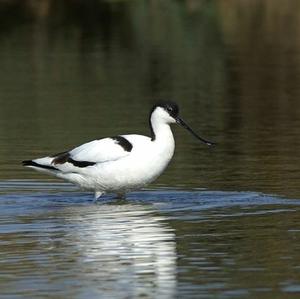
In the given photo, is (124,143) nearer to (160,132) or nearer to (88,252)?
(160,132)

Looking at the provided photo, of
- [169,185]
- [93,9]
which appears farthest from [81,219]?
[93,9]

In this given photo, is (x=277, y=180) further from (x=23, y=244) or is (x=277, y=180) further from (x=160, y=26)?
(x=160, y=26)

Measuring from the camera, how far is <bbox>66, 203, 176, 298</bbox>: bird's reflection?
9.15 meters

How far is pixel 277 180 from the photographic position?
556 inches

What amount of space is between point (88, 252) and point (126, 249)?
270mm

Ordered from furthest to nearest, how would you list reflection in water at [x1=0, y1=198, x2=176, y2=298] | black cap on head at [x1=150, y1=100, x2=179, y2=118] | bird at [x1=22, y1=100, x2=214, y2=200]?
black cap on head at [x1=150, y1=100, x2=179, y2=118], bird at [x1=22, y1=100, x2=214, y2=200], reflection in water at [x1=0, y1=198, x2=176, y2=298]

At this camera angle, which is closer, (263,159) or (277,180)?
(277,180)

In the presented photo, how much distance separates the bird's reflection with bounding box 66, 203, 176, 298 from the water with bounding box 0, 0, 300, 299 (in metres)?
0.01

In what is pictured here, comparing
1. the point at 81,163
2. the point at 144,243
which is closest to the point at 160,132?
the point at 81,163

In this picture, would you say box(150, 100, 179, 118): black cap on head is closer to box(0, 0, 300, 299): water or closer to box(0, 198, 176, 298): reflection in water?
box(0, 0, 300, 299): water

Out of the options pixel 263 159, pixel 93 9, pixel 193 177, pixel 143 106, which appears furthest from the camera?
pixel 93 9

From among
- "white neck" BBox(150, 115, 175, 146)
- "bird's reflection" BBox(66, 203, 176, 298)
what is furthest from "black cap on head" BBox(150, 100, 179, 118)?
"bird's reflection" BBox(66, 203, 176, 298)

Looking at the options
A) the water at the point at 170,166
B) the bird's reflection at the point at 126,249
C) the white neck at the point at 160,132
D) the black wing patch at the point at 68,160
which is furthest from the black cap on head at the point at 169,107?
the bird's reflection at the point at 126,249

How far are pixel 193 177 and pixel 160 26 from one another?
69.4ft
